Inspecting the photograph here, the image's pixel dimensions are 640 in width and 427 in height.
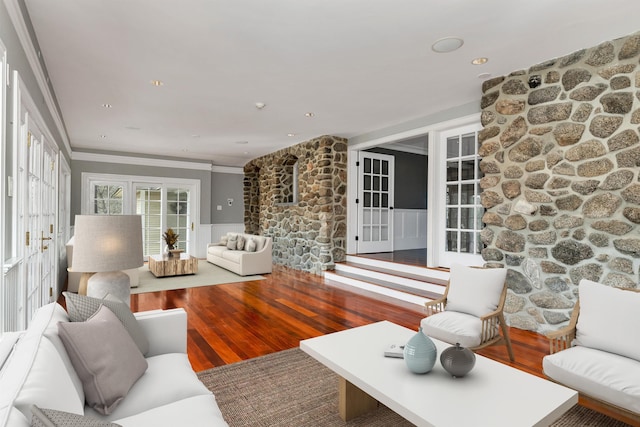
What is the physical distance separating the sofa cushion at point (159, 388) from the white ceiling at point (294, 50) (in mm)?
2336

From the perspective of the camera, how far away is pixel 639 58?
9.36 feet

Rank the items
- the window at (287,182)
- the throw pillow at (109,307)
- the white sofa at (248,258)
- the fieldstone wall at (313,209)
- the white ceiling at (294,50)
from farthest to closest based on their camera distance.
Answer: the window at (287,182) → the white sofa at (248,258) → the fieldstone wall at (313,209) → the white ceiling at (294,50) → the throw pillow at (109,307)

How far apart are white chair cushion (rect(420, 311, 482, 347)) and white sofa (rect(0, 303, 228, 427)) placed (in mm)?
1777

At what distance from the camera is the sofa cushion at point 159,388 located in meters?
1.44

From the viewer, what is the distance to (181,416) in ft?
4.48

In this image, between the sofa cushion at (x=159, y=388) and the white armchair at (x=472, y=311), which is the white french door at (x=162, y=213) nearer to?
the sofa cushion at (x=159, y=388)

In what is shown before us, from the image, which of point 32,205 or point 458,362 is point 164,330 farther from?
point 32,205

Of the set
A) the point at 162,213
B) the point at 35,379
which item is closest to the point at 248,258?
the point at 162,213

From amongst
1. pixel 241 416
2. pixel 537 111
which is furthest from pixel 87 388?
pixel 537 111

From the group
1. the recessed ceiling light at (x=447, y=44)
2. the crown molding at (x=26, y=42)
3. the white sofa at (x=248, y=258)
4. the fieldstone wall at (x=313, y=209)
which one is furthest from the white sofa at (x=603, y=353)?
the white sofa at (x=248, y=258)

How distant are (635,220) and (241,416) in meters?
3.35

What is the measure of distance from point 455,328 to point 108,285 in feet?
8.08

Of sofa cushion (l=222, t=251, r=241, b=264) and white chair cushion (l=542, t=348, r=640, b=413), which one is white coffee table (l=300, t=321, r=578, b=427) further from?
sofa cushion (l=222, t=251, r=241, b=264)

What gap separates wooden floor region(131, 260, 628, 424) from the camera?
3.05m
